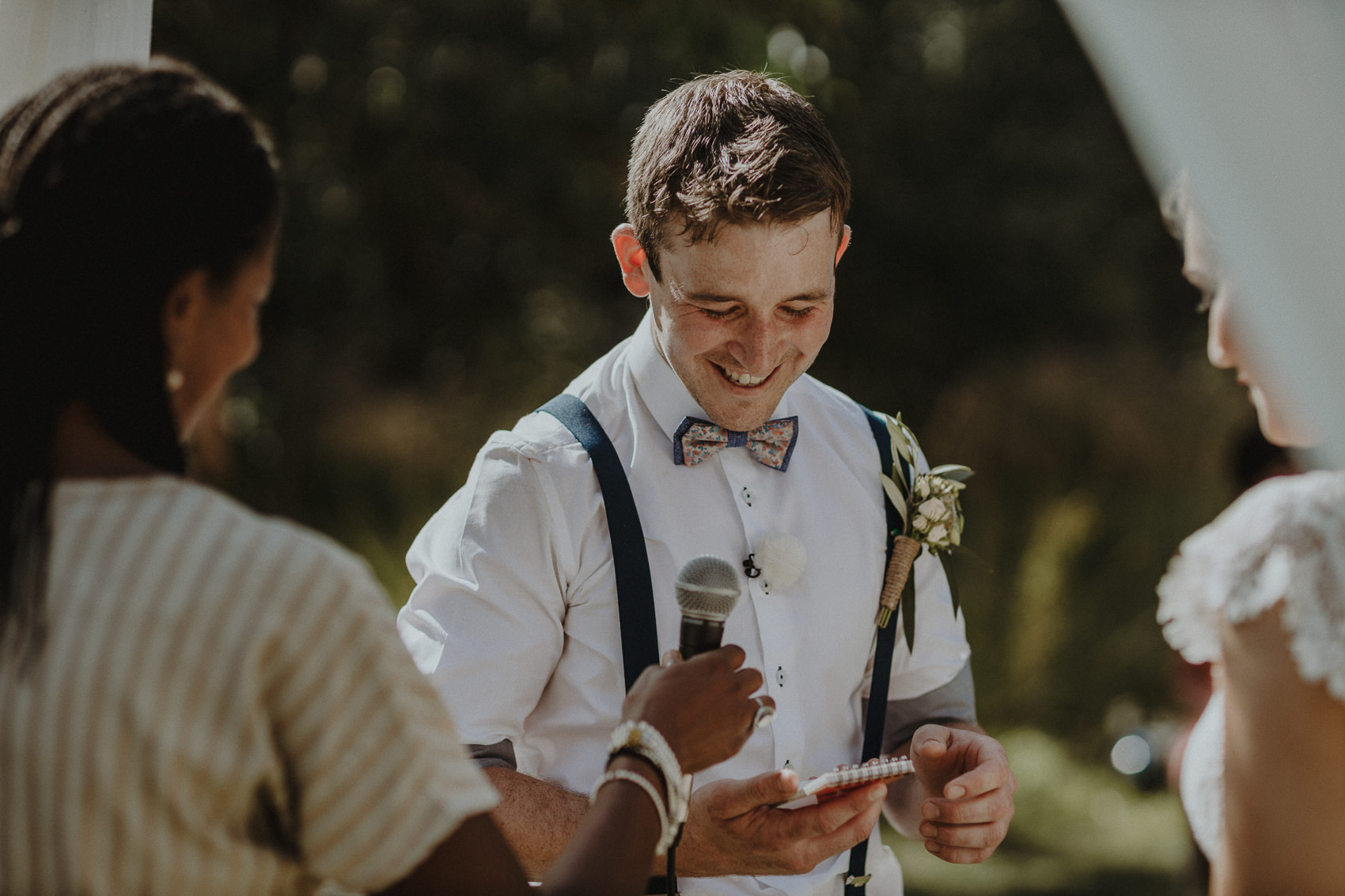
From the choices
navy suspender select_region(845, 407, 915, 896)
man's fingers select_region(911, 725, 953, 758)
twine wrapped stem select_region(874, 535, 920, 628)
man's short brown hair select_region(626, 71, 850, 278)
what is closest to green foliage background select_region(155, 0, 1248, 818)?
man's short brown hair select_region(626, 71, 850, 278)

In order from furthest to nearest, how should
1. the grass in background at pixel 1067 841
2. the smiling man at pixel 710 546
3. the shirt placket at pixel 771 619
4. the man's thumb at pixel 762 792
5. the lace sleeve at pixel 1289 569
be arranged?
the grass in background at pixel 1067 841
the shirt placket at pixel 771 619
the smiling man at pixel 710 546
the man's thumb at pixel 762 792
the lace sleeve at pixel 1289 569

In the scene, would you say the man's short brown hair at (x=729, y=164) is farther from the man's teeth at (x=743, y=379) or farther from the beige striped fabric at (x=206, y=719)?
the beige striped fabric at (x=206, y=719)

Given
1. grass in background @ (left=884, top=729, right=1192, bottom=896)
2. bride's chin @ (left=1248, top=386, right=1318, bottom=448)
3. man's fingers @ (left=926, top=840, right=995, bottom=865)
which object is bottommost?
grass in background @ (left=884, top=729, right=1192, bottom=896)

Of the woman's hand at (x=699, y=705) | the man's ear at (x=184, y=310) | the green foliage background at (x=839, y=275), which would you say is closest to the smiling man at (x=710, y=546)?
the woman's hand at (x=699, y=705)

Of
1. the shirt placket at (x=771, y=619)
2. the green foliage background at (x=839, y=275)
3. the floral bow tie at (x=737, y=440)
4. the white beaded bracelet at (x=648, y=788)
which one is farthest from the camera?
the green foliage background at (x=839, y=275)

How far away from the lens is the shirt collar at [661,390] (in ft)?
8.44

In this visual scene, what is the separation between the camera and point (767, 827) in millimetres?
2164

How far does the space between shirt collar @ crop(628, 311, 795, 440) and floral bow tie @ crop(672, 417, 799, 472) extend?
3 centimetres

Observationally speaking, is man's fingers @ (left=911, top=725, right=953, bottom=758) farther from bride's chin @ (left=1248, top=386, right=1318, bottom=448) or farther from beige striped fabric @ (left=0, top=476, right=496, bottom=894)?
beige striped fabric @ (left=0, top=476, right=496, bottom=894)

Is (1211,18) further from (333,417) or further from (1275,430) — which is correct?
(333,417)

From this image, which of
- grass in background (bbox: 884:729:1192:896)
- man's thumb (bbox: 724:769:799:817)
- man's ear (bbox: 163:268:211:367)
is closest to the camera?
man's ear (bbox: 163:268:211:367)

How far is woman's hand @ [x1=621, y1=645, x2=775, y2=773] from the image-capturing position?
68.9 inches

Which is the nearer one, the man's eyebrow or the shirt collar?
the man's eyebrow

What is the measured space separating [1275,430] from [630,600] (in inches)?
46.6
